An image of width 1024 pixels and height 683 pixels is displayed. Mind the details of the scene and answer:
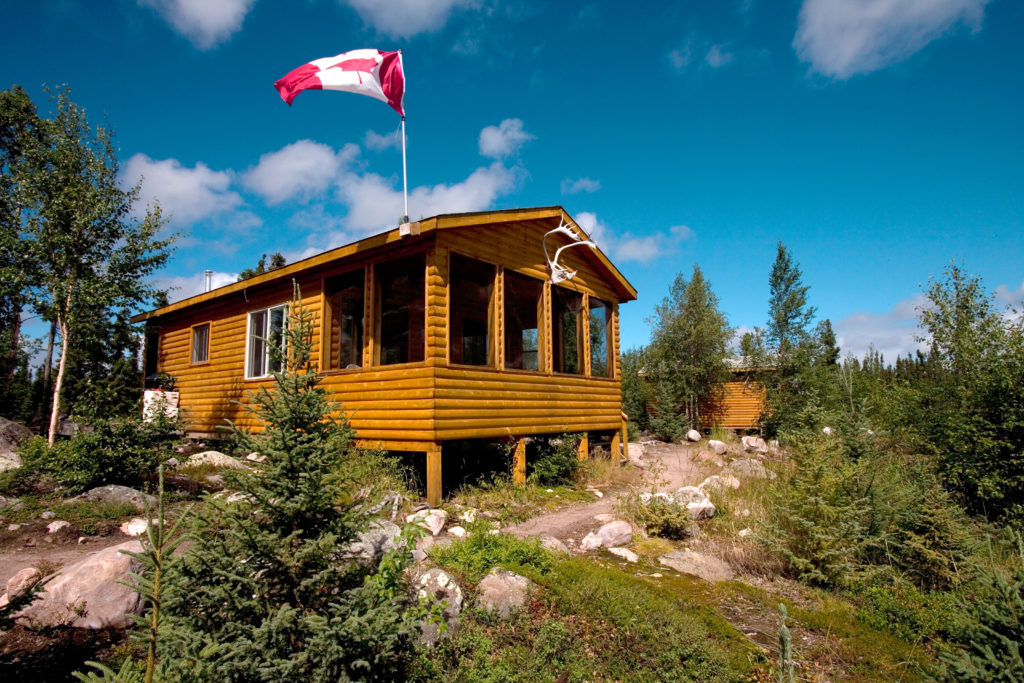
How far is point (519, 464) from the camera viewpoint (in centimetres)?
952

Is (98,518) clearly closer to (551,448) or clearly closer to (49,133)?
(551,448)

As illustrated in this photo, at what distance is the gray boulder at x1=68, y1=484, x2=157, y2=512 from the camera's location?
7.11 meters

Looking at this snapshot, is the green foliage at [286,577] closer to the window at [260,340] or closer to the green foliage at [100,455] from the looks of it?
the green foliage at [100,455]

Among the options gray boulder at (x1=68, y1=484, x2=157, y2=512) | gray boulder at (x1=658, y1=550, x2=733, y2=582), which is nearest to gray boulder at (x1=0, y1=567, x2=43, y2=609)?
gray boulder at (x1=68, y1=484, x2=157, y2=512)

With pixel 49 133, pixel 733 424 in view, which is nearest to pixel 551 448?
pixel 49 133

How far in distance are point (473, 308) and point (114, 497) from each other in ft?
19.6

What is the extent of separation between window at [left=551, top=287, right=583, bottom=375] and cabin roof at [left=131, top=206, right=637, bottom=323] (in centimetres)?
116

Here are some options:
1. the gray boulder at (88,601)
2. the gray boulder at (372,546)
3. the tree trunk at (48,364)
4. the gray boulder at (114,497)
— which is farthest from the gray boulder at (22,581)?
the tree trunk at (48,364)

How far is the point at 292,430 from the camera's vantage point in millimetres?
3213

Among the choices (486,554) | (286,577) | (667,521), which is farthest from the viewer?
(667,521)

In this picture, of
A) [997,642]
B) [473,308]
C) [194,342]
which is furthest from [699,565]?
[194,342]

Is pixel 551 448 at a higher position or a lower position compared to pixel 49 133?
lower

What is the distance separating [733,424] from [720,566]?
20828 millimetres

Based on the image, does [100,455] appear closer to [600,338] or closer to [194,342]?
[194,342]
